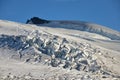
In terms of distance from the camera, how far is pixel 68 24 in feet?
219

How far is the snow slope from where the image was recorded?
26844mm

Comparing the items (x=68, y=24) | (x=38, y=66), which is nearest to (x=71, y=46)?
(x=38, y=66)

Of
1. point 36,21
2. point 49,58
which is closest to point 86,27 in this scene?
point 36,21

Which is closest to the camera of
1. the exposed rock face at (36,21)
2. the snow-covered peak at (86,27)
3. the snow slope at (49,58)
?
the snow slope at (49,58)

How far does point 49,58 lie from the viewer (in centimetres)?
2941

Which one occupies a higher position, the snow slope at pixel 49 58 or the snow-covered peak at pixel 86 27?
the snow-covered peak at pixel 86 27

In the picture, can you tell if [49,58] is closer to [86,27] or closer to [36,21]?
[86,27]

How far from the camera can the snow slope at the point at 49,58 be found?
26.8 meters

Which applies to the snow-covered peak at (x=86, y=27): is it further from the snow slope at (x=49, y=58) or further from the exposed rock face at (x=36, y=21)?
the snow slope at (x=49, y=58)

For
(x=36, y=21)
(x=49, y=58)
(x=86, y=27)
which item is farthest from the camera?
(x=36, y=21)

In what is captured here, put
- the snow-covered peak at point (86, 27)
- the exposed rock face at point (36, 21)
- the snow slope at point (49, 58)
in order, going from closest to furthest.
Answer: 1. the snow slope at point (49, 58)
2. the snow-covered peak at point (86, 27)
3. the exposed rock face at point (36, 21)

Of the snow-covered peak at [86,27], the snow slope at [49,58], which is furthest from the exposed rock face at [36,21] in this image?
the snow slope at [49,58]

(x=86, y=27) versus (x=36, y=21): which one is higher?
(x=36, y=21)

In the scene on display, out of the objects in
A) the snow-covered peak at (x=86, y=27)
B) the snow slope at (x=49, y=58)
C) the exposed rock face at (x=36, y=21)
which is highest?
the exposed rock face at (x=36, y=21)
